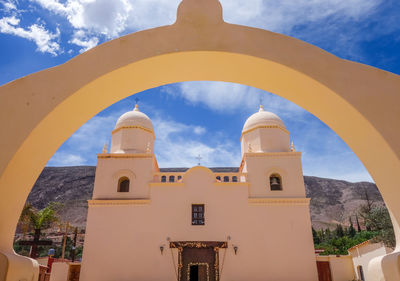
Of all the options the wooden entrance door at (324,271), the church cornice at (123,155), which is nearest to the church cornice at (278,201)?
the wooden entrance door at (324,271)

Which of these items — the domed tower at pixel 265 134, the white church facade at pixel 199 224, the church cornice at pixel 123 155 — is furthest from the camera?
the domed tower at pixel 265 134

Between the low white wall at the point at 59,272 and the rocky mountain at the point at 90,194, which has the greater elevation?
the rocky mountain at the point at 90,194

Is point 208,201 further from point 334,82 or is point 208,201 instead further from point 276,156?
point 334,82

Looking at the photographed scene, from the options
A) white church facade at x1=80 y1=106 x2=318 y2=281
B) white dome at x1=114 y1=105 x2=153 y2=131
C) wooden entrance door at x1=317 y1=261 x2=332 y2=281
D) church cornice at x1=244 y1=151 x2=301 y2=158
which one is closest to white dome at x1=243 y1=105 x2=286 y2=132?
white church facade at x1=80 y1=106 x2=318 y2=281

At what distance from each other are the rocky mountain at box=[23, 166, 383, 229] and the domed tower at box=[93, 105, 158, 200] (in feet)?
78.9

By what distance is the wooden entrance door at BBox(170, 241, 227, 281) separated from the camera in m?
13.0

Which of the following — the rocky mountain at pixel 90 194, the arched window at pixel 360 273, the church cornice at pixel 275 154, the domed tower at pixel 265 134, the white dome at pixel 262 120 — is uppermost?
the rocky mountain at pixel 90 194

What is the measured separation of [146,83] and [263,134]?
44.3ft

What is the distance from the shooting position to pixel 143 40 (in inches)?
105

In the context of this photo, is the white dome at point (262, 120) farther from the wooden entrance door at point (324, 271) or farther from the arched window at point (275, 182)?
the wooden entrance door at point (324, 271)

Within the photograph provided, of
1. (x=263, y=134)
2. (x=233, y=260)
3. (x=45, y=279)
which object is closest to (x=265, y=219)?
(x=233, y=260)

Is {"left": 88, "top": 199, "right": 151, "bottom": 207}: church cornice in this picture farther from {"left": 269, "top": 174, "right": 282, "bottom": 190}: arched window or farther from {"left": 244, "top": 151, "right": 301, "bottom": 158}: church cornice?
{"left": 269, "top": 174, "right": 282, "bottom": 190}: arched window

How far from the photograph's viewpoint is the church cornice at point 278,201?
1384cm

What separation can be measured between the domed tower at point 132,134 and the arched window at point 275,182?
6.22 m
